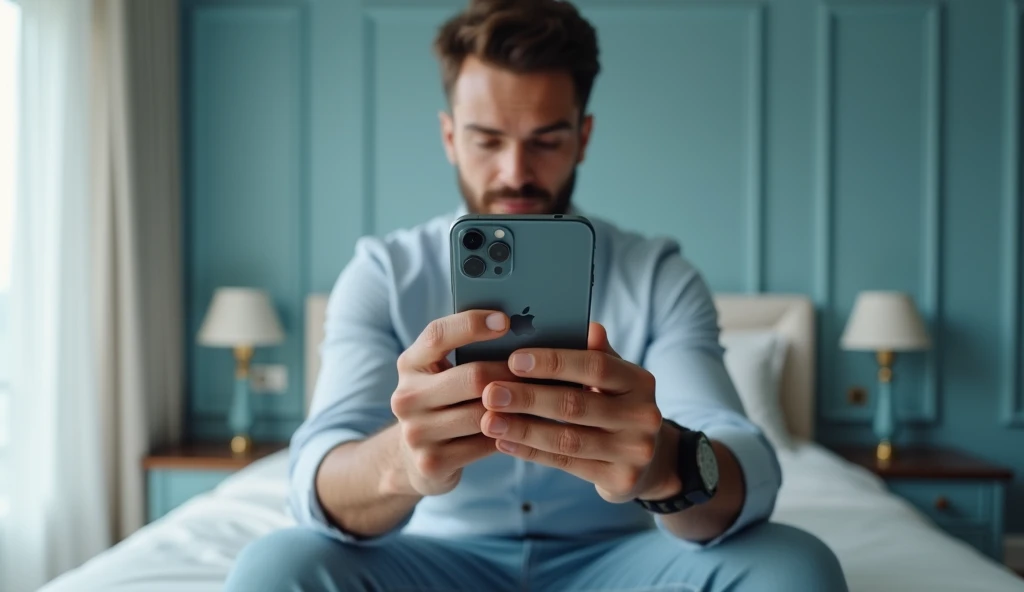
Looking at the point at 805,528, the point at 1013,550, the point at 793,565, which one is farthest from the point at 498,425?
the point at 1013,550

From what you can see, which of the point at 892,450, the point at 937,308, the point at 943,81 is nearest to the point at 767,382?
the point at 892,450

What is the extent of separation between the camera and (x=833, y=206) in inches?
130

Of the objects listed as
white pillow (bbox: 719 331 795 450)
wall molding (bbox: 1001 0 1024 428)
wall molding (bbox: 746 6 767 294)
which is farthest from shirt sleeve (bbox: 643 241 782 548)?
wall molding (bbox: 1001 0 1024 428)

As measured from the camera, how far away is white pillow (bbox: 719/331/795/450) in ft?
9.26

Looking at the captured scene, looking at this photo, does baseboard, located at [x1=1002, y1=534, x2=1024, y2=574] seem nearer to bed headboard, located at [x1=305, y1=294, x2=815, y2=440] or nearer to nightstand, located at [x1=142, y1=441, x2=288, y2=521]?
bed headboard, located at [x1=305, y1=294, x2=815, y2=440]

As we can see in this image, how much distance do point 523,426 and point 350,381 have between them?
502 millimetres

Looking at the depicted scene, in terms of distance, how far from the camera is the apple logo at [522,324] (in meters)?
0.83

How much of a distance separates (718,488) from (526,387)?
0.38m

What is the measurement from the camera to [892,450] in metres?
3.05

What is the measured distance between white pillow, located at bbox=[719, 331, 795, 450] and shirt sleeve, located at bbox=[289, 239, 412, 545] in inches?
65.2

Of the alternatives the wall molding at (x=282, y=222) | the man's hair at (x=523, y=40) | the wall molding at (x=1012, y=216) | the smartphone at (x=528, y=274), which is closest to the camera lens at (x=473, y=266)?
the smartphone at (x=528, y=274)

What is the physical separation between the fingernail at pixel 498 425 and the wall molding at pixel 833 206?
108 inches

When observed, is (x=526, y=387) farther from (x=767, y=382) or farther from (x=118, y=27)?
(x=118, y=27)

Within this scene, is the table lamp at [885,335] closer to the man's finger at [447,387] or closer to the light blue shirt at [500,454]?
the light blue shirt at [500,454]
